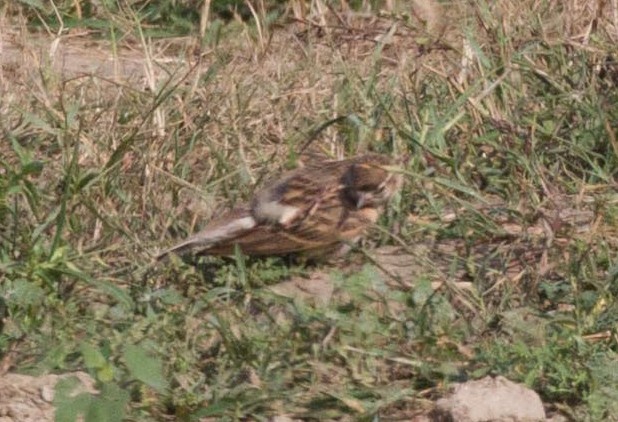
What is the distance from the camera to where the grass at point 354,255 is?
6.04m

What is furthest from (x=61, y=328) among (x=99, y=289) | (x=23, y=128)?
(x=23, y=128)

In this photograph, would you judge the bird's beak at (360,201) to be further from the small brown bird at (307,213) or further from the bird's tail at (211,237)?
the bird's tail at (211,237)

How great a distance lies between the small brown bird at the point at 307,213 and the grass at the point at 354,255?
11cm

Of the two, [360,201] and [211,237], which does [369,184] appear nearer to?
[360,201]

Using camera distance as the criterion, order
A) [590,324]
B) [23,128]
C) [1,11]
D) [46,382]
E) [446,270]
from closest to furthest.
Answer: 1. [46,382]
2. [590,324]
3. [446,270]
4. [23,128]
5. [1,11]

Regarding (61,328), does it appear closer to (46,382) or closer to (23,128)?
(46,382)

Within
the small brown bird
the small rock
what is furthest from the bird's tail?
the small rock

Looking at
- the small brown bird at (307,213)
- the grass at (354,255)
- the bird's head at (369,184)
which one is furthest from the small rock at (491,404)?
the bird's head at (369,184)

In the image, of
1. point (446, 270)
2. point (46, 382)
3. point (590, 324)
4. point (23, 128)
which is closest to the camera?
point (46, 382)

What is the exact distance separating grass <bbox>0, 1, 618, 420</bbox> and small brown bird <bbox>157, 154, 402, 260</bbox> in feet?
0.36

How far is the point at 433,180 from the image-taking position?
7.03 m

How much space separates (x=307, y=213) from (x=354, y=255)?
28 cm

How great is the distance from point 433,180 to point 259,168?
903 millimetres

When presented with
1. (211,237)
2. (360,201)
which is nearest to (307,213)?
(360,201)
